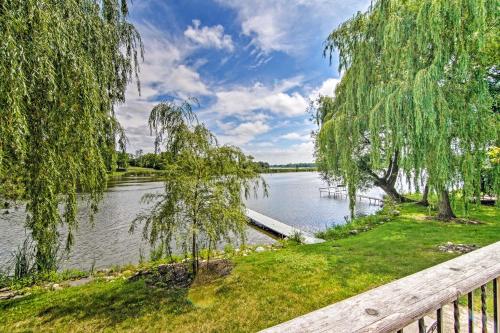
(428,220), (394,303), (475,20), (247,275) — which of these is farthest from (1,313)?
(428,220)

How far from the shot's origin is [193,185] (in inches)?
176

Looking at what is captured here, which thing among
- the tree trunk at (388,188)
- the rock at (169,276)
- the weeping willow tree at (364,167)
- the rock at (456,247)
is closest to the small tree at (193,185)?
the rock at (169,276)

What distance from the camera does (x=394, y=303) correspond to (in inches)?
31.9

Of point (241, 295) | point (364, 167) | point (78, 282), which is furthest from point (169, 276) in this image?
point (364, 167)

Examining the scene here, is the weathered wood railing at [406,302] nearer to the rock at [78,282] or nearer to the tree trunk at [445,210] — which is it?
the rock at [78,282]

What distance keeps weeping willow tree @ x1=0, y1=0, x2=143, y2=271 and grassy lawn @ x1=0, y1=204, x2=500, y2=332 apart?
1253 millimetres

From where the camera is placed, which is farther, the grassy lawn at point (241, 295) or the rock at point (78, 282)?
the rock at point (78, 282)

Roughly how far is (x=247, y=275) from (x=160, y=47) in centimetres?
540

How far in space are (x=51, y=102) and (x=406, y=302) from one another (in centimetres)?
318

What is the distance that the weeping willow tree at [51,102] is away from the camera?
1.95 meters

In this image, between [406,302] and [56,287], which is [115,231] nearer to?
[56,287]

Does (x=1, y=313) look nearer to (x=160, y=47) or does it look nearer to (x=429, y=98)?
(x=160, y=47)

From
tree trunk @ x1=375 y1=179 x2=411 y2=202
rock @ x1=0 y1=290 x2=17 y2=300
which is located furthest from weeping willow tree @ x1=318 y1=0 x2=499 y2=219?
rock @ x1=0 y1=290 x2=17 y2=300

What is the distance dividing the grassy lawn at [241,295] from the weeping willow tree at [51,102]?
1.25 m
